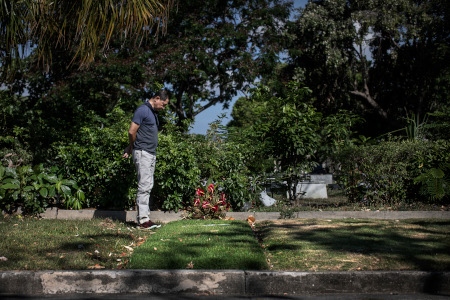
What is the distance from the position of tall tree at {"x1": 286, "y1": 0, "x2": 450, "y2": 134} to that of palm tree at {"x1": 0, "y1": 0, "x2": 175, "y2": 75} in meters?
17.4

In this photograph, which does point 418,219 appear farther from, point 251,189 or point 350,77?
point 350,77

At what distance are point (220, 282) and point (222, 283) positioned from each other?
2 centimetres

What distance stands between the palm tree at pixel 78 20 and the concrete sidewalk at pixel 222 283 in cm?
328

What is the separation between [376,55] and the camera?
27578mm

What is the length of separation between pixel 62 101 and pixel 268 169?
11586 millimetres

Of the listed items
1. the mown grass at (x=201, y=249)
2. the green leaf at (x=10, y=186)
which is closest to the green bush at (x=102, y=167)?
the green leaf at (x=10, y=186)

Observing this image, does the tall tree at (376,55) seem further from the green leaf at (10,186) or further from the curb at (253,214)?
the green leaf at (10,186)

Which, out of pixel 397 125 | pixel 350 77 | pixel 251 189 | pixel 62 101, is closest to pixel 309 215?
pixel 251 189

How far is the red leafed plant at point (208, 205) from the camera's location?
8812 mm

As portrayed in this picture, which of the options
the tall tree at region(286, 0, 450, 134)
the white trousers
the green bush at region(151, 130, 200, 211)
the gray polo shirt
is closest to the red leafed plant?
the green bush at region(151, 130, 200, 211)

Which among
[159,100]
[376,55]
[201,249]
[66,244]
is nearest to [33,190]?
[159,100]

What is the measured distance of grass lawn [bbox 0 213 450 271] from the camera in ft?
17.8

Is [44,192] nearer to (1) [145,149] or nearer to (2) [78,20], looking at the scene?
(1) [145,149]

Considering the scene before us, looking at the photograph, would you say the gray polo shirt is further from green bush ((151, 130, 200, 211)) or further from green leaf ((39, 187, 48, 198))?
green leaf ((39, 187, 48, 198))
